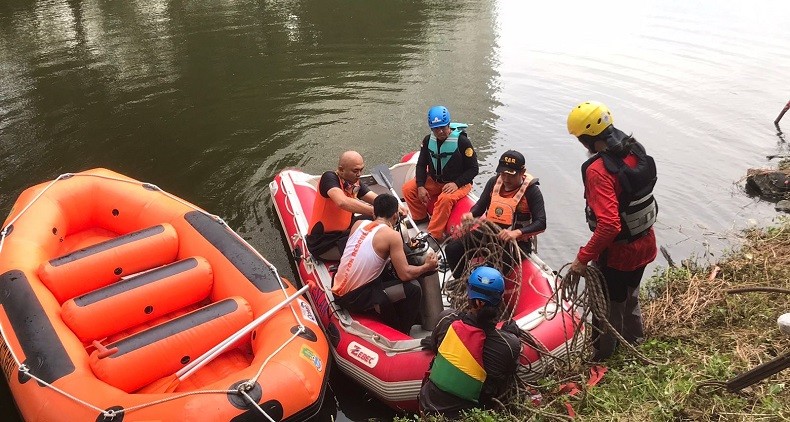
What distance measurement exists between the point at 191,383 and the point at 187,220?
5.44 ft

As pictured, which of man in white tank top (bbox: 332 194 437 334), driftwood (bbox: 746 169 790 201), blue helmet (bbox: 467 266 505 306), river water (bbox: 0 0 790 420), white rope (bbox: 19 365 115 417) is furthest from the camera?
river water (bbox: 0 0 790 420)

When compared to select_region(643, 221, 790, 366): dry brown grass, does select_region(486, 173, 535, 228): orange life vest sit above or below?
above

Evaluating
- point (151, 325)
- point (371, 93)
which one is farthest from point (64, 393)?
point (371, 93)

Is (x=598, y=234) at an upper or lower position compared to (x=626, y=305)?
upper

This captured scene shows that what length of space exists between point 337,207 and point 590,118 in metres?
2.28

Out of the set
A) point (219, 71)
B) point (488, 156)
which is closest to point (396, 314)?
point (488, 156)

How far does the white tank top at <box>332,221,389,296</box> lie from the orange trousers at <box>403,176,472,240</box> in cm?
143

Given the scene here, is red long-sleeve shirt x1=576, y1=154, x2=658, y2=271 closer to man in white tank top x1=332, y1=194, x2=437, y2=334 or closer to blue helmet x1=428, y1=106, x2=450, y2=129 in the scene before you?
man in white tank top x1=332, y1=194, x2=437, y2=334

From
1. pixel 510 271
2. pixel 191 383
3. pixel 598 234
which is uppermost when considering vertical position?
pixel 598 234

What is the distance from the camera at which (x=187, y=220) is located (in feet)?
16.8

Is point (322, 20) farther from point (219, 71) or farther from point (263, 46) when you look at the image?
point (219, 71)

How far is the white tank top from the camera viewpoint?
13.4ft

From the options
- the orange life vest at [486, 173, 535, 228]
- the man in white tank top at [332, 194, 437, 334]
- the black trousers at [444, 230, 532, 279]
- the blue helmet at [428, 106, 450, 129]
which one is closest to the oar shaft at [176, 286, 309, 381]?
the man in white tank top at [332, 194, 437, 334]

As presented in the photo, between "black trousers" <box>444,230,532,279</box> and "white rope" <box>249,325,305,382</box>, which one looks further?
"black trousers" <box>444,230,532,279</box>
